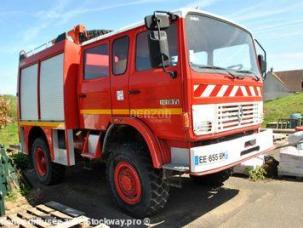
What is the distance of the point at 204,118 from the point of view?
4586mm

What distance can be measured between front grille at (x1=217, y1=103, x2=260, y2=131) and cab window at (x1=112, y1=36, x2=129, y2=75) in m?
1.56

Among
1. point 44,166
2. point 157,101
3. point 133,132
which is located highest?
point 157,101

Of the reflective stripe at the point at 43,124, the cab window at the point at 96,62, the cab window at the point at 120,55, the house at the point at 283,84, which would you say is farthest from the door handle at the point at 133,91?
the house at the point at 283,84

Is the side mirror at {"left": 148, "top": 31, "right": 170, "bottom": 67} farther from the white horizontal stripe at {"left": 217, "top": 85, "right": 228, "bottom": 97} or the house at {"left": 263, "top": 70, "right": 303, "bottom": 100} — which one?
the house at {"left": 263, "top": 70, "right": 303, "bottom": 100}

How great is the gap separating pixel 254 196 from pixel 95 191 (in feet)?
9.33

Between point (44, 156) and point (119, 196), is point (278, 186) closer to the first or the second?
point (119, 196)

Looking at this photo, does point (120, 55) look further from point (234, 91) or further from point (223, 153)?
point (223, 153)

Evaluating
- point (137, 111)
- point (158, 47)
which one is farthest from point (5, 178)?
point (158, 47)

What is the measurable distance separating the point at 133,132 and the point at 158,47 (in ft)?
5.39

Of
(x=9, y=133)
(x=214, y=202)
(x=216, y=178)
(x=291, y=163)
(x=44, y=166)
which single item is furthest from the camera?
(x=9, y=133)

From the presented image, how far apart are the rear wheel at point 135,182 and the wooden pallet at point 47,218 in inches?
26.9

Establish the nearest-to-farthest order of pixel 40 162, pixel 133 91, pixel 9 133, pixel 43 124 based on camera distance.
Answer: pixel 133 91 < pixel 43 124 < pixel 40 162 < pixel 9 133

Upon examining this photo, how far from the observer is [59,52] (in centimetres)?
663

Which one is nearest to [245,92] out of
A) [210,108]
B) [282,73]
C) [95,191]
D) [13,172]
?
[210,108]
